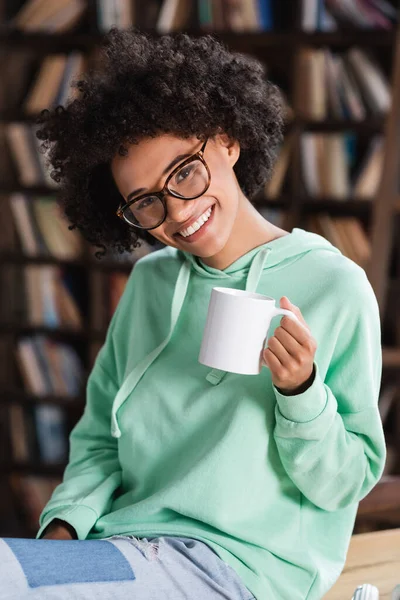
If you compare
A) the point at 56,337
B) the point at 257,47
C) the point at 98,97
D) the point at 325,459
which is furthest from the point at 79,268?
the point at 325,459

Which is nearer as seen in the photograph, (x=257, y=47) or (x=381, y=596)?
(x=381, y=596)

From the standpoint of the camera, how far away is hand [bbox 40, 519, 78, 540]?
1296 millimetres

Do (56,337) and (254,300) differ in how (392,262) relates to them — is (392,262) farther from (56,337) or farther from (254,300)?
(254,300)

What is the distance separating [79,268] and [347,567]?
2.40 meters

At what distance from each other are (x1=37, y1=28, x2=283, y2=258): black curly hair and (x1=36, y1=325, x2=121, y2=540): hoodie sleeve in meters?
0.29

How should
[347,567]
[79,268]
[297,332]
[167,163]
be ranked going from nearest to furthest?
[297,332] < [167,163] < [347,567] < [79,268]

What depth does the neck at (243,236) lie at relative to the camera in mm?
1334

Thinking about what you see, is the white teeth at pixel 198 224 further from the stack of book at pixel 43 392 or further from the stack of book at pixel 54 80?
the stack of book at pixel 43 392

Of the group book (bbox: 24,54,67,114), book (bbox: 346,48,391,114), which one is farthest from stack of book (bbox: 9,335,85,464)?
book (bbox: 346,48,391,114)

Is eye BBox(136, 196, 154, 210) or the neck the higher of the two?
eye BBox(136, 196, 154, 210)

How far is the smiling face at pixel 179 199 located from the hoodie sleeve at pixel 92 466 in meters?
0.35

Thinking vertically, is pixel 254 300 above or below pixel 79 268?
above

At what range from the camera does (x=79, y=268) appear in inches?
142

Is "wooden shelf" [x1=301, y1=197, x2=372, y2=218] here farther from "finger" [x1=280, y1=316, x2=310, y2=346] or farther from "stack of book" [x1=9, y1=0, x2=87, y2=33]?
"finger" [x1=280, y1=316, x2=310, y2=346]
